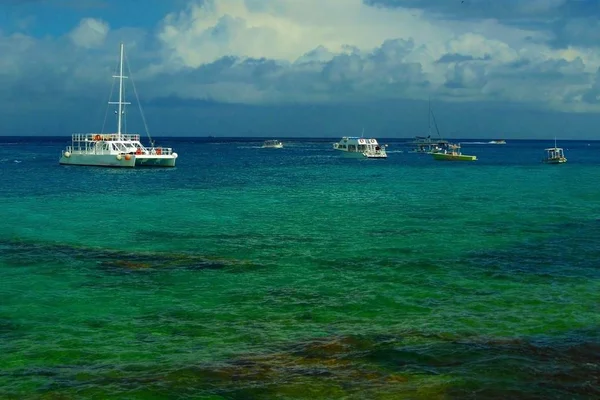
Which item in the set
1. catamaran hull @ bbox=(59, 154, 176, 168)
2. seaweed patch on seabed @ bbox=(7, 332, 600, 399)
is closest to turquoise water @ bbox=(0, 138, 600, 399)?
seaweed patch on seabed @ bbox=(7, 332, 600, 399)

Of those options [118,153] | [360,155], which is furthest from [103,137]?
[360,155]

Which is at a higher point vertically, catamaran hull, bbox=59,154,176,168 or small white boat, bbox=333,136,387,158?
small white boat, bbox=333,136,387,158

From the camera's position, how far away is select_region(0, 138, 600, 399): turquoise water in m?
13.3

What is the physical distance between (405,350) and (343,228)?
20.4 meters

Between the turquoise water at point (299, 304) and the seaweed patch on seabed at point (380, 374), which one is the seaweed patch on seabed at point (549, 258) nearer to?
the turquoise water at point (299, 304)

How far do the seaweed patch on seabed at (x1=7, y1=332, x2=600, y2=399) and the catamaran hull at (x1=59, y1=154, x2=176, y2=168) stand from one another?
7379 cm

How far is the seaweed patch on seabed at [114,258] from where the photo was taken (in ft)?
80.8

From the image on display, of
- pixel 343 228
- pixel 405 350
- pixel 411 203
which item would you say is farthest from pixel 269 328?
pixel 411 203

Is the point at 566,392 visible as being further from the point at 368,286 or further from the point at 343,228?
the point at 343,228

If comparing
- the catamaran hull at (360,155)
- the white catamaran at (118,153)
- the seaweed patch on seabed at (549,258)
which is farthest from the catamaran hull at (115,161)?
the seaweed patch on seabed at (549,258)

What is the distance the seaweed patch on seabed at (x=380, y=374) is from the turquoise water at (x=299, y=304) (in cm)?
5

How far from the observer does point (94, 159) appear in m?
87.2

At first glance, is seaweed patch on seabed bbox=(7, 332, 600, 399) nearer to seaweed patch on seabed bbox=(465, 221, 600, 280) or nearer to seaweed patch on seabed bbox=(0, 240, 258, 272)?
seaweed patch on seabed bbox=(465, 221, 600, 280)

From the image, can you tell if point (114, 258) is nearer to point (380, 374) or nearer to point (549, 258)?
point (380, 374)
